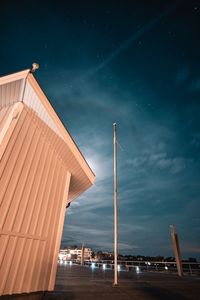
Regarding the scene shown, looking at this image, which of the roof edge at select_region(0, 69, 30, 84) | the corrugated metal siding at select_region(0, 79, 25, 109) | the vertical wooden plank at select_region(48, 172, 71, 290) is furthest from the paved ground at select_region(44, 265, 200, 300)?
the roof edge at select_region(0, 69, 30, 84)

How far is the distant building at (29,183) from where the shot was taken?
5.48 meters

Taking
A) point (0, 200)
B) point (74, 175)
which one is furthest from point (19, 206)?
point (74, 175)

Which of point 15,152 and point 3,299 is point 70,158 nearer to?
point 15,152

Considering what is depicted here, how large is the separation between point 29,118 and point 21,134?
2.15ft

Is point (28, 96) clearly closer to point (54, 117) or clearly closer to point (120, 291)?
point (54, 117)

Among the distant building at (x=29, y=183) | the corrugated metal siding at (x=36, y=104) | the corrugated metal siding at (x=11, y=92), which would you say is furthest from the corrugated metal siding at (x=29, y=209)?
the corrugated metal siding at (x=11, y=92)

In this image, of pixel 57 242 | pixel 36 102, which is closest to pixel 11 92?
pixel 36 102

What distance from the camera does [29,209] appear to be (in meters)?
6.14

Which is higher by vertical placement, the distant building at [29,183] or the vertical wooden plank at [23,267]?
the distant building at [29,183]

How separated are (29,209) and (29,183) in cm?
75

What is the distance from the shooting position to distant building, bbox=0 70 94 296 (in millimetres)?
5480

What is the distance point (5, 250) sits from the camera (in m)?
5.27

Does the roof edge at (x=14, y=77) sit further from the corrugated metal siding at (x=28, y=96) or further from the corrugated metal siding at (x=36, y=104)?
the corrugated metal siding at (x=36, y=104)

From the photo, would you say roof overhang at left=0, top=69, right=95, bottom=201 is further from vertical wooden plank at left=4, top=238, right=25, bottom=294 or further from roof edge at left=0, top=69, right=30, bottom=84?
vertical wooden plank at left=4, top=238, right=25, bottom=294
